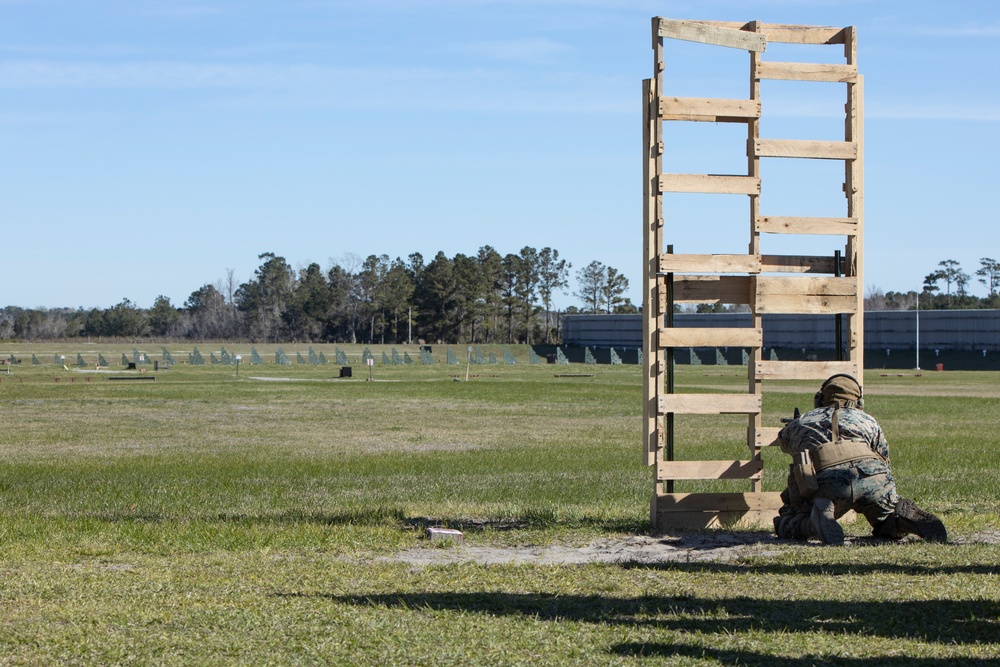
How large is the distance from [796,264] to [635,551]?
3.49 m

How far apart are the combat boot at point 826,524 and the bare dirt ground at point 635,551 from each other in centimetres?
10

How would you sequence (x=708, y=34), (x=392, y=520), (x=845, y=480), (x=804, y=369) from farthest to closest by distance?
1. (x=392, y=520)
2. (x=804, y=369)
3. (x=708, y=34)
4. (x=845, y=480)

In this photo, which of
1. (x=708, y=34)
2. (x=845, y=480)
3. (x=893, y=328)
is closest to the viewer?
(x=845, y=480)

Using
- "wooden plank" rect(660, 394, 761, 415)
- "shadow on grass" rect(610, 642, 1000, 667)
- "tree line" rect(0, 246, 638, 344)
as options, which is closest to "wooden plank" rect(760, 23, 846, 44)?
"wooden plank" rect(660, 394, 761, 415)

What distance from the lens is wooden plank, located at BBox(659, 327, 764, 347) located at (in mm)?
11172

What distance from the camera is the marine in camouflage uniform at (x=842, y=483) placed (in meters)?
9.79

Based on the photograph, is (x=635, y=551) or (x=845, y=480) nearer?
(x=845, y=480)

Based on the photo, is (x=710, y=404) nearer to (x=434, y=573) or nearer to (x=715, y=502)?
(x=715, y=502)

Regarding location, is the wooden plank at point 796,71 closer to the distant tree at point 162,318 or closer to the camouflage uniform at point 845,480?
the camouflage uniform at point 845,480

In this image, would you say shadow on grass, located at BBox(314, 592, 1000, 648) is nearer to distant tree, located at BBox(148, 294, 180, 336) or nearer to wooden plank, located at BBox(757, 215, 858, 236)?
wooden plank, located at BBox(757, 215, 858, 236)

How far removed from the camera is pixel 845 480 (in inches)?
385

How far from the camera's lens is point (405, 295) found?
164m

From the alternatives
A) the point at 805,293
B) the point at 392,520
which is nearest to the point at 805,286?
the point at 805,293

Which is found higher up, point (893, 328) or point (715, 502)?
point (893, 328)
